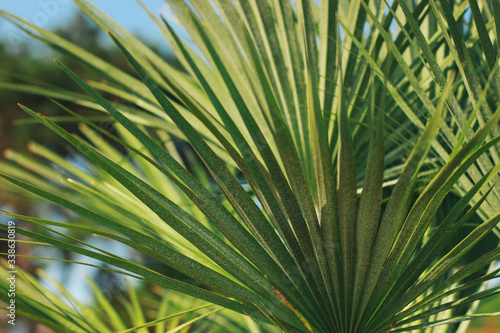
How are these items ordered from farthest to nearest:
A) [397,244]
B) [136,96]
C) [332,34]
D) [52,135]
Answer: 1. [52,135]
2. [136,96]
3. [332,34]
4. [397,244]

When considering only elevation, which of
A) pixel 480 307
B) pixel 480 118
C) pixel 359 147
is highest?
pixel 359 147

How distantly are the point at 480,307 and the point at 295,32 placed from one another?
0.46 m

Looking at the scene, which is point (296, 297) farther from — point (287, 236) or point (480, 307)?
point (480, 307)

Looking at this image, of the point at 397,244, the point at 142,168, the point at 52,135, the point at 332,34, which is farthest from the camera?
the point at 52,135

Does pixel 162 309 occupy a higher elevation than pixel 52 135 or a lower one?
lower

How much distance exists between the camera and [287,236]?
13.5 inches

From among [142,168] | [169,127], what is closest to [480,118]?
[169,127]

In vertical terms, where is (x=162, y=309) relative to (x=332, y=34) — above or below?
below

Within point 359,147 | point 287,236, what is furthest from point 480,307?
point 287,236

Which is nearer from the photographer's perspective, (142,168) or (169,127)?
(169,127)

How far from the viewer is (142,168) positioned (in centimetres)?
77

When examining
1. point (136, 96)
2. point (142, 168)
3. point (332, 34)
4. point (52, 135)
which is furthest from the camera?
point (52, 135)

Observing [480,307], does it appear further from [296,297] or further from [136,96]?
[136,96]

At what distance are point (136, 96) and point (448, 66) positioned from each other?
1.52ft
